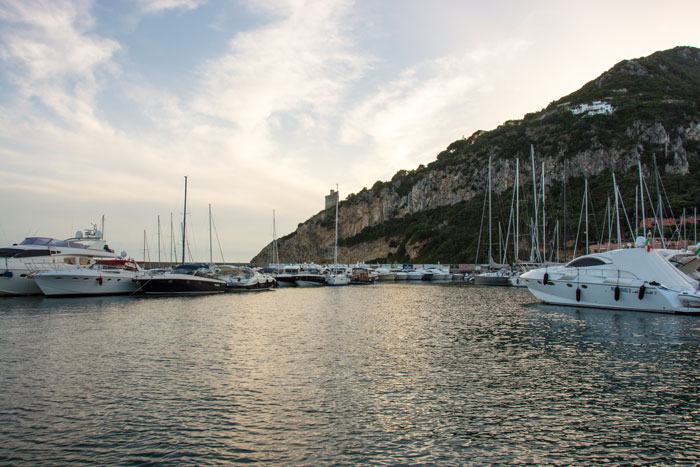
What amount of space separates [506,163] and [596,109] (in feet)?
99.7

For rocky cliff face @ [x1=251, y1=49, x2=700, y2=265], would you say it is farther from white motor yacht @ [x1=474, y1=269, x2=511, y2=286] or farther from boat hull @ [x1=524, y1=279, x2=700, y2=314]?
boat hull @ [x1=524, y1=279, x2=700, y2=314]

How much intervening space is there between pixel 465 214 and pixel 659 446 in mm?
117521

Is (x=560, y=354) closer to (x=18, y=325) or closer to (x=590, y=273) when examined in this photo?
(x=590, y=273)

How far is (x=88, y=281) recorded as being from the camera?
43062mm

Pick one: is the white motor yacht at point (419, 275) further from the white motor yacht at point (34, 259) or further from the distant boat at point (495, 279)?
the white motor yacht at point (34, 259)

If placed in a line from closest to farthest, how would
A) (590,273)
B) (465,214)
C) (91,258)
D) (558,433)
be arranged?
(558,433)
(590,273)
(91,258)
(465,214)

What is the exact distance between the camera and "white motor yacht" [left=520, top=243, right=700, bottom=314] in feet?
99.2

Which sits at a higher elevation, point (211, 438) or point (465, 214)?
point (465, 214)

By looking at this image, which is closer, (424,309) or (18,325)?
(18,325)

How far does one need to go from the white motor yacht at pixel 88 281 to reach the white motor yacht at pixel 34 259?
1.64m

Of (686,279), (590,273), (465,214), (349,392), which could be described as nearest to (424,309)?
(590,273)

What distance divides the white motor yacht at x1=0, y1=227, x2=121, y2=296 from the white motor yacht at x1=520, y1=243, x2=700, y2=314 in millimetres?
43641

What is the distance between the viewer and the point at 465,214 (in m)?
124

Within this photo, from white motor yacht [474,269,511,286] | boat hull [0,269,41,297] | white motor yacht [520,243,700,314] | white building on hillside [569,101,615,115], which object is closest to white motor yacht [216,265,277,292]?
boat hull [0,269,41,297]
